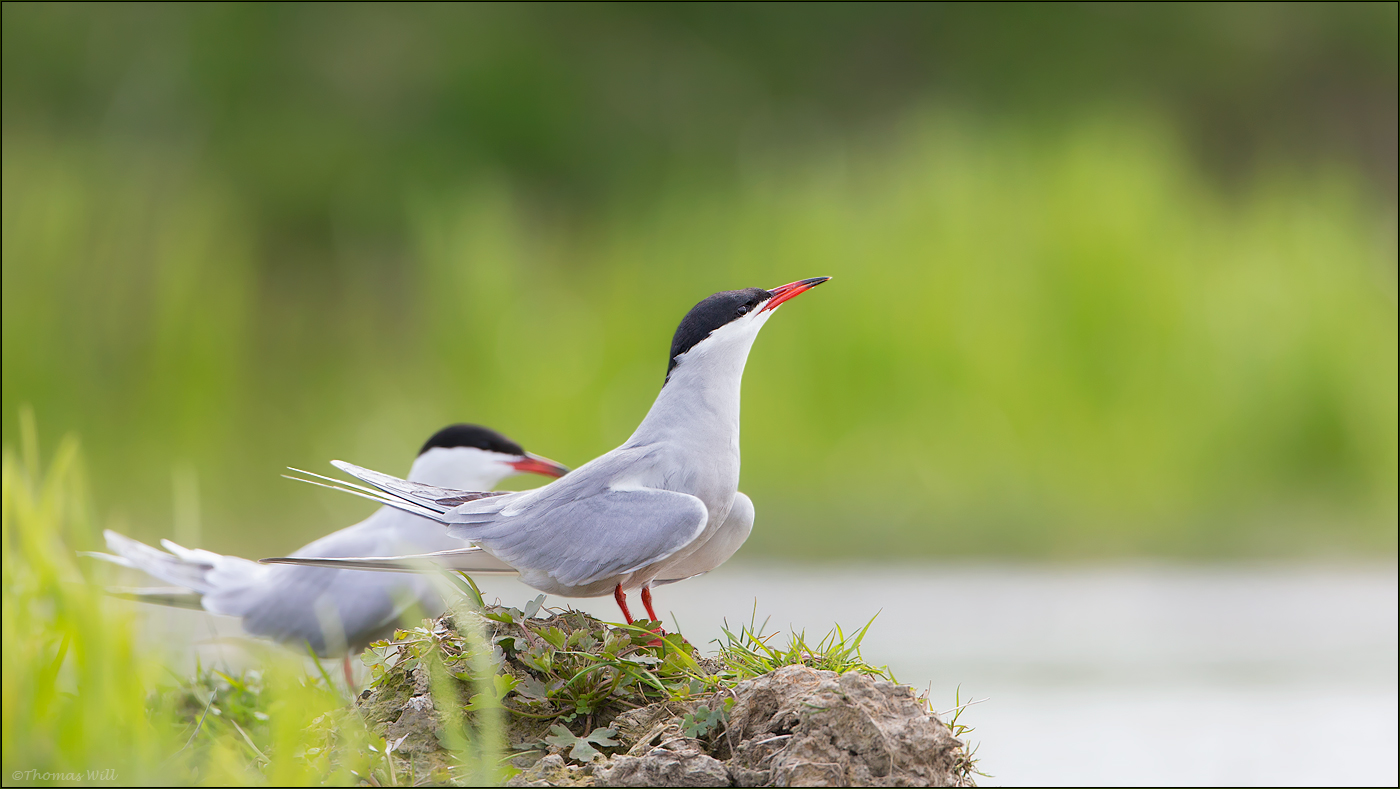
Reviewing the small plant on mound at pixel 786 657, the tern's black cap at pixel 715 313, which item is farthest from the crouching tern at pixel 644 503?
the small plant on mound at pixel 786 657

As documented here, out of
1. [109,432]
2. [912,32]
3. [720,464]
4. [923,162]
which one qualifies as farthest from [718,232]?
[720,464]

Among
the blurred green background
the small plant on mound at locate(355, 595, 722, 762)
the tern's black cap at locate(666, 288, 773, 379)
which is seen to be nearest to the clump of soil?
the small plant on mound at locate(355, 595, 722, 762)

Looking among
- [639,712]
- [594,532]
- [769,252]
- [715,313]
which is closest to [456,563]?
[594,532]

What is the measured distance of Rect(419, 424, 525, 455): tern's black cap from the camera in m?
1.98

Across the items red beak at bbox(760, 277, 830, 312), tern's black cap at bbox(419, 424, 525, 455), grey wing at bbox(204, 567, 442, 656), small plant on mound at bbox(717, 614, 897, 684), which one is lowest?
small plant on mound at bbox(717, 614, 897, 684)

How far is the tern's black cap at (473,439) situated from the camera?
1.98m

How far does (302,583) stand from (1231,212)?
5.39 meters

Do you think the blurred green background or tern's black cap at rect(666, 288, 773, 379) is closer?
tern's black cap at rect(666, 288, 773, 379)

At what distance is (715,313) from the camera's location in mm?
1288

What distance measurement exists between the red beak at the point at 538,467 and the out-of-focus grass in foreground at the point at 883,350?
6.48 ft

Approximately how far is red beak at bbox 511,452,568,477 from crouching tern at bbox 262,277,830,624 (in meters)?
0.46

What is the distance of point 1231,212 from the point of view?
544cm

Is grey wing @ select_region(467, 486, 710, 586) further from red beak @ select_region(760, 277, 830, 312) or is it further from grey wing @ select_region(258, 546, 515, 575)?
red beak @ select_region(760, 277, 830, 312)

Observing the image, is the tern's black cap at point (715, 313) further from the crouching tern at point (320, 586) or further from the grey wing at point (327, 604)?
the grey wing at point (327, 604)
